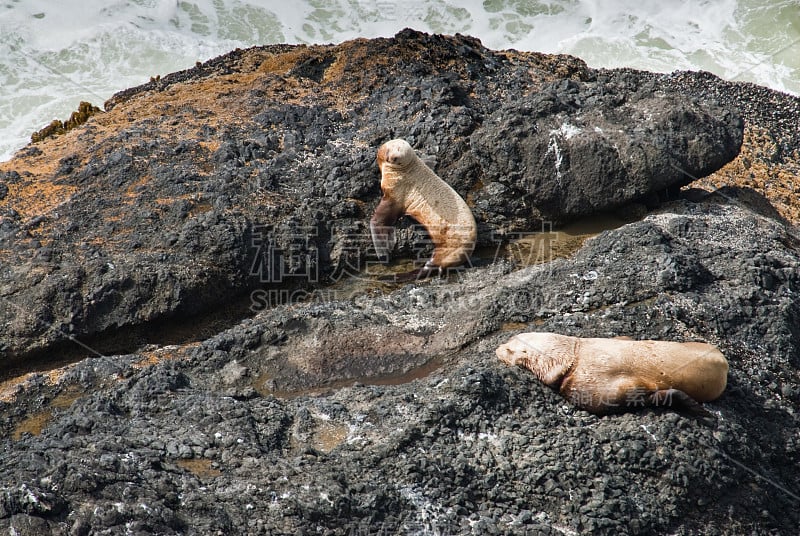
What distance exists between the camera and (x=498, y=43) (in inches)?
902

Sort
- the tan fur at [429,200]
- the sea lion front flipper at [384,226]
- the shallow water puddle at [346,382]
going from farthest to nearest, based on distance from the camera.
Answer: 1. the sea lion front flipper at [384,226]
2. the tan fur at [429,200]
3. the shallow water puddle at [346,382]

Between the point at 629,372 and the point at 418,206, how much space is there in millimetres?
3265

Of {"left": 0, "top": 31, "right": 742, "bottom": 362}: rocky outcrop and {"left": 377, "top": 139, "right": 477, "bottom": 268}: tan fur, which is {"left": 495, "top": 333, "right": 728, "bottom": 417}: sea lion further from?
{"left": 0, "top": 31, "right": 742, "bottom": 362}: rocky outcrop

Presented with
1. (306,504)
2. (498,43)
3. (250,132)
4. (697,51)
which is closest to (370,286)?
(250,132)

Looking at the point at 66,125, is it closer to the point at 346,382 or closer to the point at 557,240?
the point at 346,382

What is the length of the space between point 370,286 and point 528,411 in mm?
2795

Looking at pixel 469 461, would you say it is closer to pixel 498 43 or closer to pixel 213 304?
pixel 213 304

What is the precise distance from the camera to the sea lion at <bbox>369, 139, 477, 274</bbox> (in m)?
7.95

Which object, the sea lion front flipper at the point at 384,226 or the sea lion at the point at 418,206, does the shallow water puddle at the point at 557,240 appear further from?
the sea lion front flipper at the point at 384,226

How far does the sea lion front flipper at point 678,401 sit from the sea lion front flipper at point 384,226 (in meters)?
3.42

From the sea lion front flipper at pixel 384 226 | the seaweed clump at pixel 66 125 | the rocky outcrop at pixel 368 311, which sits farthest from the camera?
the seaweed clump at pixel 66 125

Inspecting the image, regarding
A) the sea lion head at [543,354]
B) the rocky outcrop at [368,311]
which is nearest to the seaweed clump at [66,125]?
the rocky outcrop at [368,311]

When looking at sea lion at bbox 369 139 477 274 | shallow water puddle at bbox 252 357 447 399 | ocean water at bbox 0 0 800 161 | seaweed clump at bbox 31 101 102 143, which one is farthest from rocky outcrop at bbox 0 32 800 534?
ocean water at bbox 0 0 800 161

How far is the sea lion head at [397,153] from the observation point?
8125 mm
